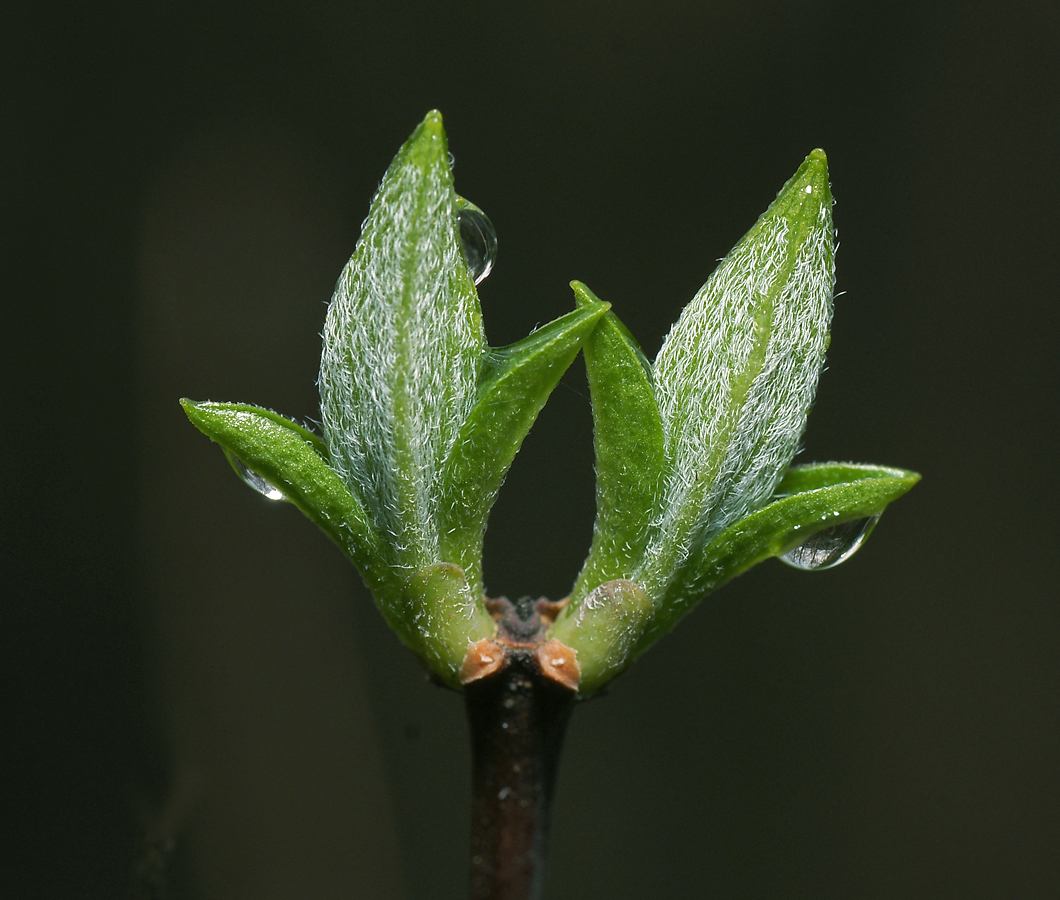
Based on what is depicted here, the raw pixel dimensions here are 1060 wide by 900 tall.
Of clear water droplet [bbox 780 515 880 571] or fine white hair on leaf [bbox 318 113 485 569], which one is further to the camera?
clear water droplet [bbox 780 515 880 571]

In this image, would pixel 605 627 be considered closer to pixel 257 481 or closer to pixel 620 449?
pixel 620 449

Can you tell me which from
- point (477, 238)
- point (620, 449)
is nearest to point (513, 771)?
point (620, 449)

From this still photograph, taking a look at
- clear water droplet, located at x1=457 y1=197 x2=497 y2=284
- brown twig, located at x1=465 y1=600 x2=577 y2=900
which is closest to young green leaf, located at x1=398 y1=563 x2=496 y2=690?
brown twig, located at x1=465 y1=600 x2=577 y2=900

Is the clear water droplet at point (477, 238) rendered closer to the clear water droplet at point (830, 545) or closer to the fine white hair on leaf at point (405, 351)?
the fine white hair on leaf at point (405, 351)

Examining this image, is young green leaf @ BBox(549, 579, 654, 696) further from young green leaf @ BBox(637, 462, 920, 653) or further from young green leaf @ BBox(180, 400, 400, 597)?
young green leaf @ BBox(180, 400, 400, 597)

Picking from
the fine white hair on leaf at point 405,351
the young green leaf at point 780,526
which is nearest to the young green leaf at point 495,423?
the fine white hair on leaf at point 405,351

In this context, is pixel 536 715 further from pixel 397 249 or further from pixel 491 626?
pixel 397 249
